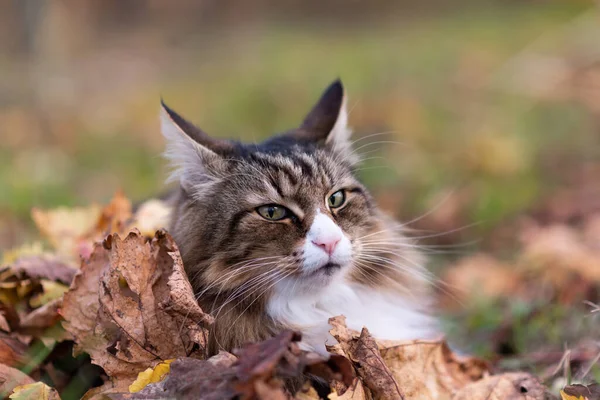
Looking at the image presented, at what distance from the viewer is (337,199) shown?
280 centimetres

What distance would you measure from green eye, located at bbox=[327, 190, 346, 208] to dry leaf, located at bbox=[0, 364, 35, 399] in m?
1.33

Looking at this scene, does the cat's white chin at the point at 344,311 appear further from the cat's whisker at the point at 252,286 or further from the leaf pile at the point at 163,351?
the leaf pile at the point at 163,351

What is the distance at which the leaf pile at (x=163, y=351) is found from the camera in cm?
192

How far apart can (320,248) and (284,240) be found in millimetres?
154

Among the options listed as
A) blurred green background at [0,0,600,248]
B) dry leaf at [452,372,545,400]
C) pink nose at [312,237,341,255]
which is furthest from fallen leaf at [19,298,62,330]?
dry leaf at [452,372,545,400]

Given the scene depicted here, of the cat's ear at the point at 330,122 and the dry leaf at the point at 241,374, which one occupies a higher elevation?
the cat's ear at the point at 330,122

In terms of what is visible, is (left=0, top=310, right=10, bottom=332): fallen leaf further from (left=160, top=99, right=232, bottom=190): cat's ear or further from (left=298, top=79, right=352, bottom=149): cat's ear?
(left=298, top=79, right=352, bottom=149): cat's ear

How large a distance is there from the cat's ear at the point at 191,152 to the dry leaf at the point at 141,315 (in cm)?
44

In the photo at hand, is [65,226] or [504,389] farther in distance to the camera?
[65,226]

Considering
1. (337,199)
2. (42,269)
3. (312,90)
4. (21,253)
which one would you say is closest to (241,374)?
(337,199)

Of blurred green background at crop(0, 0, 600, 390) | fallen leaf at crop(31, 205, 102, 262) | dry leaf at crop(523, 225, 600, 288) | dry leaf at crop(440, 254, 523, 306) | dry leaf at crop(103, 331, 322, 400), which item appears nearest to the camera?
dry leaf at crop(103, 331, 322, 400)

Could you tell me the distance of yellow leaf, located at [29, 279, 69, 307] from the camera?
2.82 metres

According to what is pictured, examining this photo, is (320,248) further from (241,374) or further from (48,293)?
(48,293)

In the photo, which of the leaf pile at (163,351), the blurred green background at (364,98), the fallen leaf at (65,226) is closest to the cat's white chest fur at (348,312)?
the leaf pile at (163,351)
